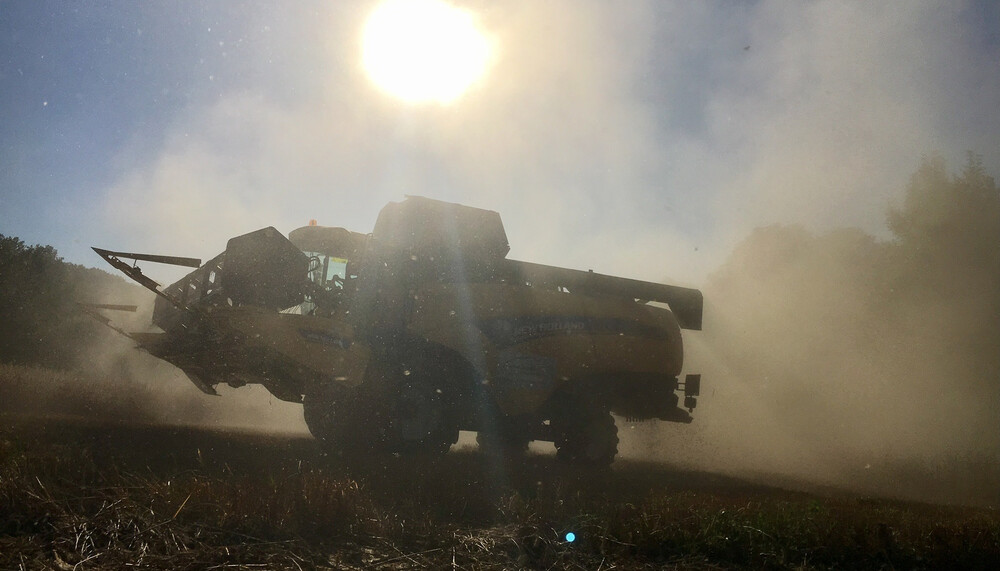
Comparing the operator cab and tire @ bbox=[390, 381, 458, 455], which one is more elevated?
the operator cab

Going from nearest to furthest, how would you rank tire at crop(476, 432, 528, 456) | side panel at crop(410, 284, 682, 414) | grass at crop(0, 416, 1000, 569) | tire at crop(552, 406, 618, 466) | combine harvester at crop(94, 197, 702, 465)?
grass at crop(0, 416, 1000, 569) < combine harvester at crop(94, 197, 702, 465) < side panel at crop(410, 284, 682, 414) < tire at crop(476, 432, 528, 456) < tire at crop(552, 406, 618, 466)

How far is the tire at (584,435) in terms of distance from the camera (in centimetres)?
905

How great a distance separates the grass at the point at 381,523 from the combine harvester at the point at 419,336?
1.85m

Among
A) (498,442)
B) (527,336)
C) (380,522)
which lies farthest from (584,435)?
(380,522)

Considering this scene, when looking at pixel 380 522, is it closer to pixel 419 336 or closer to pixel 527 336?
pixel 419 336

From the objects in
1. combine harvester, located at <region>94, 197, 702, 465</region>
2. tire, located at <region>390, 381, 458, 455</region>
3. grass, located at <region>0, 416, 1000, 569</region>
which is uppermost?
combine harvester, located at <region>94, 197, 702, 465</region>

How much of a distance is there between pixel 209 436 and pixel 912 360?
22374mm

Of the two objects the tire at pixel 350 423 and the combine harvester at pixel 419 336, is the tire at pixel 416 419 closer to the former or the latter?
the combine harvester at pixel 419 336

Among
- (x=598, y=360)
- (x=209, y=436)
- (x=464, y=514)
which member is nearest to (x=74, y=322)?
(x=209, y=436)

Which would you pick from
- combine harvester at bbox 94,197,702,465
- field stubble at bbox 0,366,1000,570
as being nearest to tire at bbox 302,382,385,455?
combine harvester at bbox 94,197,702,465

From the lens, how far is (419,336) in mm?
8461

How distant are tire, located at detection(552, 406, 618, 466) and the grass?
2594 mm

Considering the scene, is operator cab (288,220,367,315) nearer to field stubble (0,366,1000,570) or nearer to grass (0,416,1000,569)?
field stubble (0,366,1000,570)

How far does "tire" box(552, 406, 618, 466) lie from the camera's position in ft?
29.7
